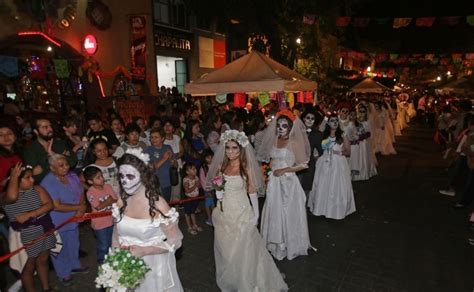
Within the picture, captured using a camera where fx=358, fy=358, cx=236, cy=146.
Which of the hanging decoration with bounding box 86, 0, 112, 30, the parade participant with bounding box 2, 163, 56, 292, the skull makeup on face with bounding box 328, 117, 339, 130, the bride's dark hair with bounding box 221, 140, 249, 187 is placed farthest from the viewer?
the hanging decoration with bounding box 86, 0, 112, 30

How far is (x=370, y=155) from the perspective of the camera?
36.7ft

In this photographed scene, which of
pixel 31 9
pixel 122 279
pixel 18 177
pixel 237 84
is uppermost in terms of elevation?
pixel 31 9

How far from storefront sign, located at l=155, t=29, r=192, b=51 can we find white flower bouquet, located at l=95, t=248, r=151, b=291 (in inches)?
642

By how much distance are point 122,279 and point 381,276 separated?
3.88 meters

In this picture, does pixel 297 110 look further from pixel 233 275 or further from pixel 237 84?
pixel 233 275

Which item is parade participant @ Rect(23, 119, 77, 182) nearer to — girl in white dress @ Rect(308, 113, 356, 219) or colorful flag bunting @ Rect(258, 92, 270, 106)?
girl in white dress @ Rect(308, 113, 356, 219)

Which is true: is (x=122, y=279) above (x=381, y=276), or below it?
above

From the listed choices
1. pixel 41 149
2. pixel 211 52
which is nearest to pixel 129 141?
pixel 41 149

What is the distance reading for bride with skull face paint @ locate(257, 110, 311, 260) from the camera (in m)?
5.70

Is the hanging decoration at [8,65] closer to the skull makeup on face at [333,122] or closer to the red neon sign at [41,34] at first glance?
the red neon sign at [41,34]

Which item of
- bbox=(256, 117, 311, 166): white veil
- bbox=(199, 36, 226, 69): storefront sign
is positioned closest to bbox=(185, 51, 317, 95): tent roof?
bbox=(256, 117, 311, 166): white veil

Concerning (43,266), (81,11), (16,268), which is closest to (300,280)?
(43,266)

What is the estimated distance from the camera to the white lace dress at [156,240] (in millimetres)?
3352

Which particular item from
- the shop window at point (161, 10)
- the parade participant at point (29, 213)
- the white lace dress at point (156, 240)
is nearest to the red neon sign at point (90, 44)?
the shop window at point (161, 10)
